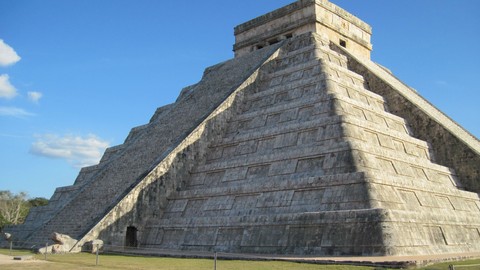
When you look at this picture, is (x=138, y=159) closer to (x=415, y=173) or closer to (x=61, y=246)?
(x=61, y=246)

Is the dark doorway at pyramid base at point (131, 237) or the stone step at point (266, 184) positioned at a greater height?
the stone step at point (266, 184)

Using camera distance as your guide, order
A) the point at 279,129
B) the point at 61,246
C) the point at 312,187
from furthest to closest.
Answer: the point at 279,129 < the point at 61,246 < the point at 312,187

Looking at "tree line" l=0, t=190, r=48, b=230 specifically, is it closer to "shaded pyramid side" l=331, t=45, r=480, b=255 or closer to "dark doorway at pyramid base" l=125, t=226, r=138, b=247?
"dark doorway at pyramid base" l=125, t=226, r=138, b=247

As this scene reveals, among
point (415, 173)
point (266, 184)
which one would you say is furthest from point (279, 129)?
point (415, 173)

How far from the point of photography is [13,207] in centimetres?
4962

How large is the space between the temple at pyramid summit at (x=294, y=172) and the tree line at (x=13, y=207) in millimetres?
21391

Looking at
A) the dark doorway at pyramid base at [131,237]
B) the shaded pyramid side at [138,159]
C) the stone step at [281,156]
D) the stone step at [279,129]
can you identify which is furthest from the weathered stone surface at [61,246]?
the stone step at [279,129]

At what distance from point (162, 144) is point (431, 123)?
11.9 meters

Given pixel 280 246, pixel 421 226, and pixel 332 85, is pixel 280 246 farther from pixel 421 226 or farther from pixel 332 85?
pixel 332 85

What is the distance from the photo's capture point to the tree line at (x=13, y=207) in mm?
45287

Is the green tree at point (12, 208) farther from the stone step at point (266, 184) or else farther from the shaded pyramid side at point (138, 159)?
the stone step at point (266, 184)

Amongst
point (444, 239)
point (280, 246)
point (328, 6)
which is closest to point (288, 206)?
point (280, 246)

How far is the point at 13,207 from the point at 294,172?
137 ft

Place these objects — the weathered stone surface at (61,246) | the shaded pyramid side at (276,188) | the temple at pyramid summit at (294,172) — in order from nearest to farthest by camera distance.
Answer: the shaded pyramid side at (276,188) < the temple at pyramid summit at (294,172) < the weathered stone surface at (61,246)
